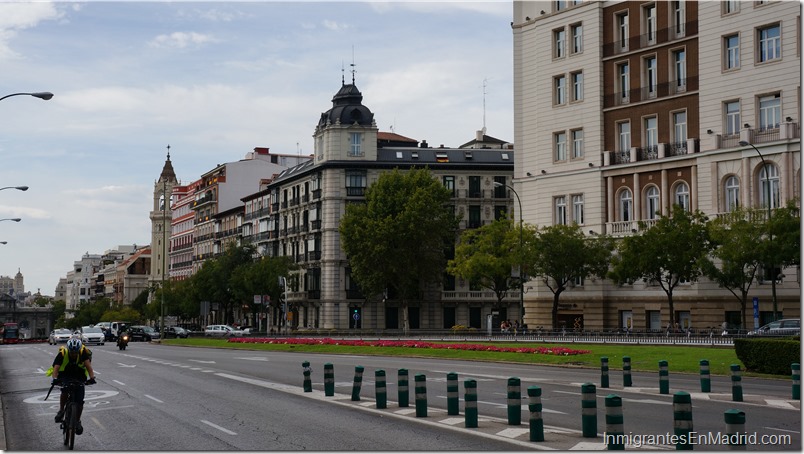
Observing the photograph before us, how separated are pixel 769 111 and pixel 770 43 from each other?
3.85 meters

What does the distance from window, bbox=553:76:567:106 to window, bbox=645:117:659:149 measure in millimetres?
7074

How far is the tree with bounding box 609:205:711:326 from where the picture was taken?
56.4 metres

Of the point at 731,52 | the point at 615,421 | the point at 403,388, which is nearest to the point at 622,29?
the point at 731,52

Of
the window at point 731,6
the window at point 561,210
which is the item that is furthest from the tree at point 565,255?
the window at point 731,6

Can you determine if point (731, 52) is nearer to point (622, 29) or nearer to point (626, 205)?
point (622, 29)

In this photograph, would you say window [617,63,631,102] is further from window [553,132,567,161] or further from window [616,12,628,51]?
window [553,132,567,161]

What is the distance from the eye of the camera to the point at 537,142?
234 ft

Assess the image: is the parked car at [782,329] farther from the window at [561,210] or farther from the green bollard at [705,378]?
the window at [561,210]

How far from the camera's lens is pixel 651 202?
64312mm

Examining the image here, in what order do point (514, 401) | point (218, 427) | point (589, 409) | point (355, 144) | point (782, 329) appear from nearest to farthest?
point (589, 409), point (514, 401), point (218, 427), point (782, 329), point (355, 144)

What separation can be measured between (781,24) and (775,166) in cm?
787

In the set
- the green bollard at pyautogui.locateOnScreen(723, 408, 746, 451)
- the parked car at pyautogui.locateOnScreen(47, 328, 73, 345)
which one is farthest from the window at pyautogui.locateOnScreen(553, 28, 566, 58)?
the green bollard at pyautogui.locateOnScreen(723, 408, 746, 451)

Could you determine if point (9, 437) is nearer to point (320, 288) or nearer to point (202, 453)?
point (202, 453)

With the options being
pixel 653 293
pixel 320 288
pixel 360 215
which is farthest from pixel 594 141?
pixel 320 288
